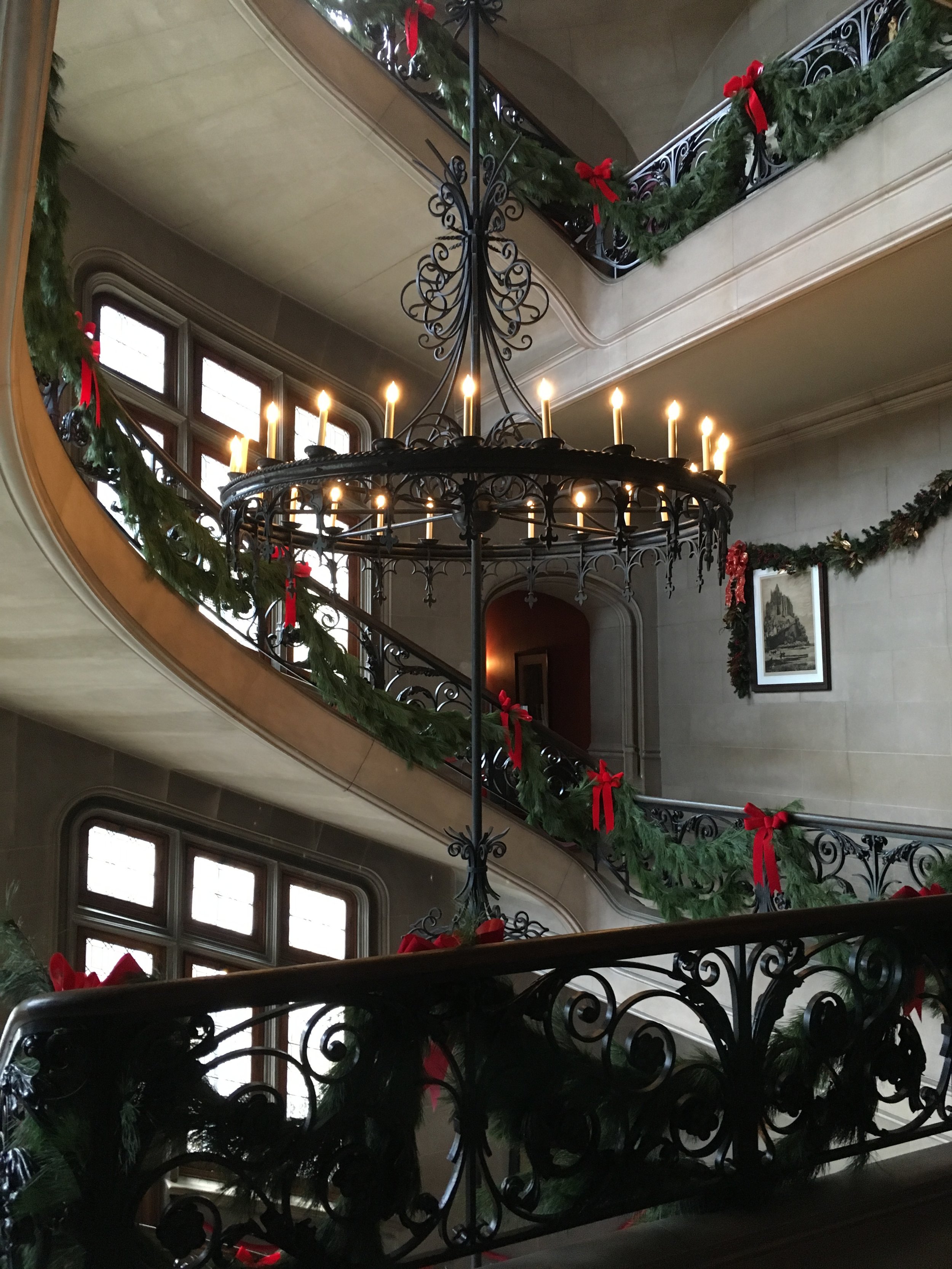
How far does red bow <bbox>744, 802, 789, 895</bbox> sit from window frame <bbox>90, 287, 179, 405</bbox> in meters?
4.72

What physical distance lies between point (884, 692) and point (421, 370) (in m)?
4.42

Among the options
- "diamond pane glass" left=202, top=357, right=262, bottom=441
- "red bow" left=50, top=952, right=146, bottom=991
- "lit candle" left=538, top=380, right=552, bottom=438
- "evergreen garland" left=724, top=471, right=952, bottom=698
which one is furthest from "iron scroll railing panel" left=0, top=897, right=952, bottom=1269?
"diamond pane glass" left=202, top=357, right=262, bottom=441

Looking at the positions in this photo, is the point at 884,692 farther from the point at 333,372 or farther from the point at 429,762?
the point at 333,372

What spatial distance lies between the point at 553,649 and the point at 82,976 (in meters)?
8.31

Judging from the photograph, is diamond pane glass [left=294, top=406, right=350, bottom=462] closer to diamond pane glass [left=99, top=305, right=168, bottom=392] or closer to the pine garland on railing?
diamond pane glass [left=99, top=305, right=168, bottom=392]

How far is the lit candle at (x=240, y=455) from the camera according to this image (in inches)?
99.2

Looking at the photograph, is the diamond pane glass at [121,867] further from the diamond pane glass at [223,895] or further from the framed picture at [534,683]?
the framed picture at [534,683]

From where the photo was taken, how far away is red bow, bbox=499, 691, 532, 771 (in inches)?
203

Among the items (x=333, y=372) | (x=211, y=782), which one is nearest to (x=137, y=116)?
(x=333, y=372)

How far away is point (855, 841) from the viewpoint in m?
6.01

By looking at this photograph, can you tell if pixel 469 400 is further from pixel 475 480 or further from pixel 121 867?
pixel 121 867

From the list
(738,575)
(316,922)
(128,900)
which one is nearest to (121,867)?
(128,900)

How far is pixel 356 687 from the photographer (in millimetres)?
4902

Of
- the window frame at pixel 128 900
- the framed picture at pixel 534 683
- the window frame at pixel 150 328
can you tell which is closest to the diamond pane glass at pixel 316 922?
the window frame at pixel 128 900
